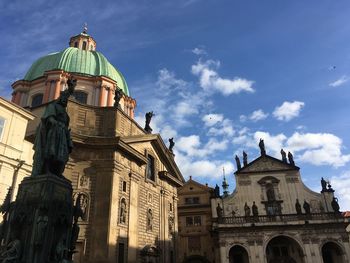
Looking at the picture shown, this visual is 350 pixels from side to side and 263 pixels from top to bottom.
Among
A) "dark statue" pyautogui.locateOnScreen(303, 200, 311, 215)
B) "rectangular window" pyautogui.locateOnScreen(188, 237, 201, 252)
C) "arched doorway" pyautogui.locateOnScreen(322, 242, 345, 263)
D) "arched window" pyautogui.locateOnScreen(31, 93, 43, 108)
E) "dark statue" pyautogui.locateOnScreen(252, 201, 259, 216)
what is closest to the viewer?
"arched window" pyautogui.locateOnScreen(31, 93, 43, 108)

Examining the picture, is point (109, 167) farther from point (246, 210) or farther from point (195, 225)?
point (195, 225)

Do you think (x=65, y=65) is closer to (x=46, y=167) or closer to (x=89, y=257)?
(x=89, y=257)

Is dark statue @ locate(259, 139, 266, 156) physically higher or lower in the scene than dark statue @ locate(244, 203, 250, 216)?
higher

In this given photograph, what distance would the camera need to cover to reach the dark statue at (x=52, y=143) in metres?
7.90

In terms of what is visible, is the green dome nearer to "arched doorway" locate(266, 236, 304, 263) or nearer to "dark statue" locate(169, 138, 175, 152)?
"dark statue" locate(169, 138, 175, 152)

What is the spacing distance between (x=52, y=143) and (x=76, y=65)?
74.9 ft

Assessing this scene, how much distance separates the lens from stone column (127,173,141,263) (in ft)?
63.9

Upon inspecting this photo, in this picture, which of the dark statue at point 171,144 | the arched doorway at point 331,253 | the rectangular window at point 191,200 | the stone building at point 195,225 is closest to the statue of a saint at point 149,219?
the dark statue at point 171,144

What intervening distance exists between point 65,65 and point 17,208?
23826 millimetres

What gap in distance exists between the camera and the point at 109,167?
63.2 feet

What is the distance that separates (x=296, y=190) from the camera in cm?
3806

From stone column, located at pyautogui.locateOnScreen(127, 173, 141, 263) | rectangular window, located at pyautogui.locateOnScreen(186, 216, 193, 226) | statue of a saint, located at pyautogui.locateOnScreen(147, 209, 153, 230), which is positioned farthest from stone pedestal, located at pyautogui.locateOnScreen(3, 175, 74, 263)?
rectangular window, located at pyautogui.locateOnScreen(186, 216, 193, 226)

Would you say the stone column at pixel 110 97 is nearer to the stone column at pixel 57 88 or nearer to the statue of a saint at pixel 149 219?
the stone column at pixel 57 88

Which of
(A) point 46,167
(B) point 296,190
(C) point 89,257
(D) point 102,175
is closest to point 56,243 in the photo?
(A) point 46,167
